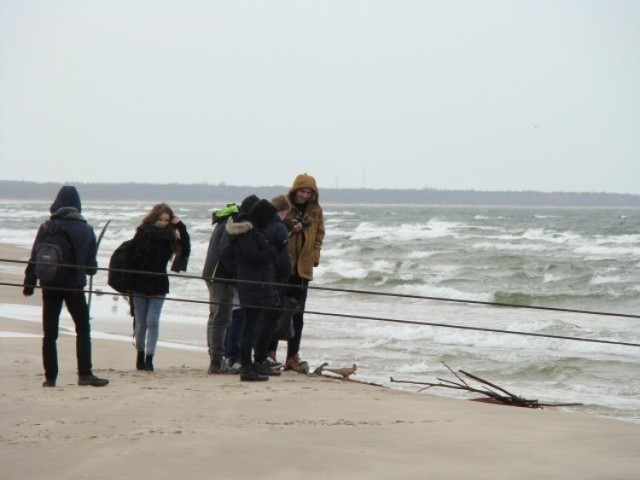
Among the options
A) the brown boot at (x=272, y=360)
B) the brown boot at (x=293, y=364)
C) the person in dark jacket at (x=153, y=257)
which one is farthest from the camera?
the brown boot at (x=293, y=364)

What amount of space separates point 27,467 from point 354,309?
1176 cm

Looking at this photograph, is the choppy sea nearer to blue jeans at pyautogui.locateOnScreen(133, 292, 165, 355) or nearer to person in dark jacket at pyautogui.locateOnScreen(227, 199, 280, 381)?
person in dark jacket at pyautogui.locateOnScreen(227, 199, 280, 381)

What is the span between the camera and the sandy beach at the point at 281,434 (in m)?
5.26

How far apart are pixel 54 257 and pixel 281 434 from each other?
7.06ft

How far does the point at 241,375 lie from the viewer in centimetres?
805

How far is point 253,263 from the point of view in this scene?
7.86 metres

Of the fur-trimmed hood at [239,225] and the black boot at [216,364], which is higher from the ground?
the fur-trimmed hood at [239,225]

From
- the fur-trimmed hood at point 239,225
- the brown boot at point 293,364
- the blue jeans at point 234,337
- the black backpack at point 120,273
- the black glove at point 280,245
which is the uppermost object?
the fur-trimmed hood at point 239,225

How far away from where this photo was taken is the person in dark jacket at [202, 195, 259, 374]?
320 inches

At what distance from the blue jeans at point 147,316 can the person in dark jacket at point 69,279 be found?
80 cm

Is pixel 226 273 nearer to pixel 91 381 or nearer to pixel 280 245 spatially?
pixel 280 245

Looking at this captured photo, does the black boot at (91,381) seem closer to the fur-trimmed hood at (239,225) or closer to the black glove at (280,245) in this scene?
the fur-trimmed hood at (239,225)

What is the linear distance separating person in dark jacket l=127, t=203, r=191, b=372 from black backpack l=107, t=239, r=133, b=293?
3 cm

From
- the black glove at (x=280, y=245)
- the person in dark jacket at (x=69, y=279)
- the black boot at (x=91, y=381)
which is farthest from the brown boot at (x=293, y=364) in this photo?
the person in dark jacket at (x=69, y=279)
